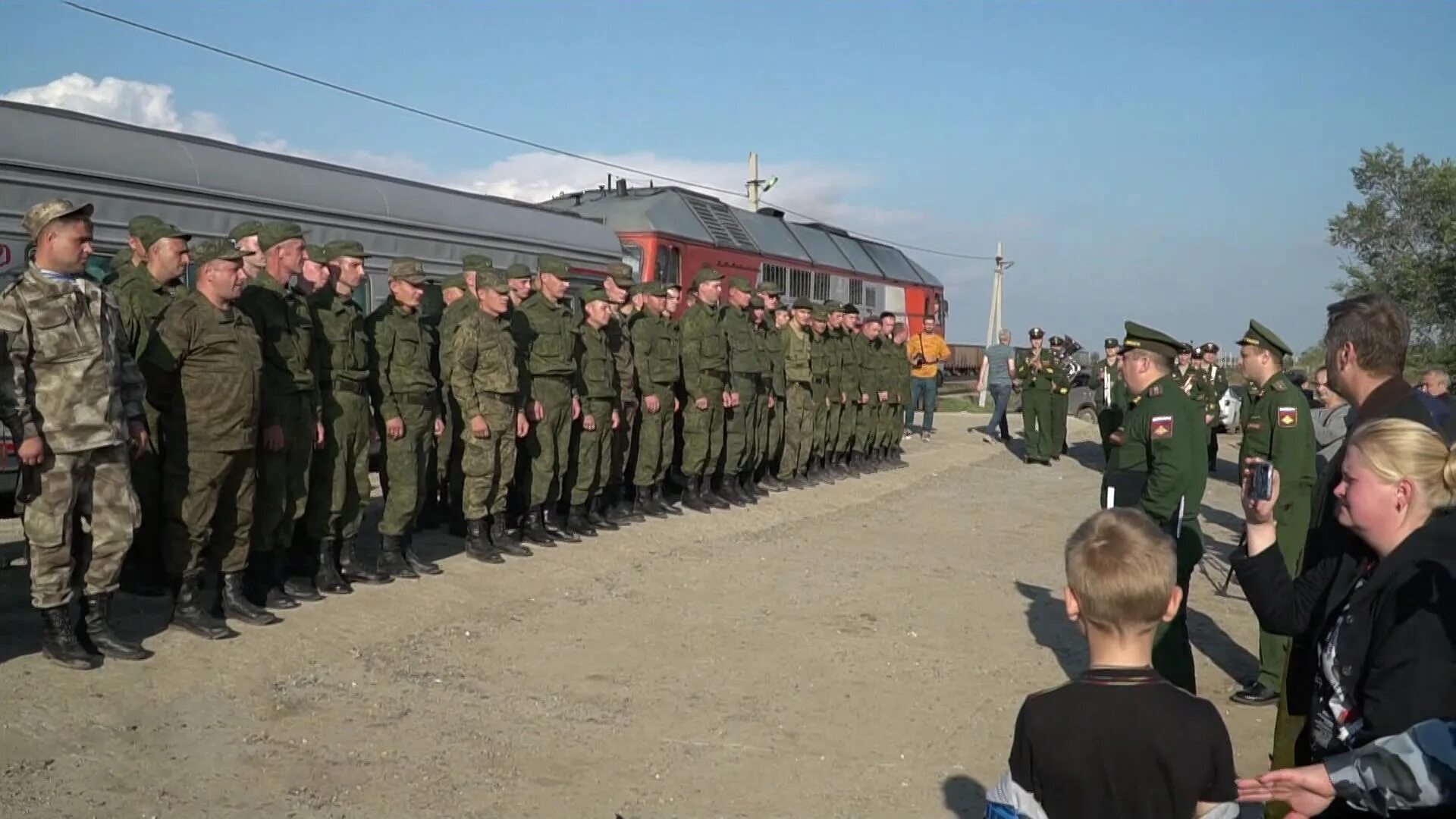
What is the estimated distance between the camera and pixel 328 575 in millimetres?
7516

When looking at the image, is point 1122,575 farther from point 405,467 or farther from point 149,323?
point 405,467

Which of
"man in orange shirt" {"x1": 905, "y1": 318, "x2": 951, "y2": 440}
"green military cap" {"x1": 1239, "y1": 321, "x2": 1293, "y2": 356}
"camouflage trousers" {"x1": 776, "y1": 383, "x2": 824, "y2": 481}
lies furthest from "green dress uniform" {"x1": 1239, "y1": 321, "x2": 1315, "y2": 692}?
"man in orange shirt" {"x1": 905, "y1": 318, "x2": 951, "y2": 440}

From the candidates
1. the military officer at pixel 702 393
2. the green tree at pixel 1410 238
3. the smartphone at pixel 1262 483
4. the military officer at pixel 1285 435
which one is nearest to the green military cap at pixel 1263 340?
the military officer at pixel 1285 435

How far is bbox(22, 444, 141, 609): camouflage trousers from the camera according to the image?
17.9ft

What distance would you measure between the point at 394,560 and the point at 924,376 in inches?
559

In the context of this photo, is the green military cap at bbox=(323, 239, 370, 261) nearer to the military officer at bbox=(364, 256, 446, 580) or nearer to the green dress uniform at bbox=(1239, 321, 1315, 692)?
the military officer at bbox=(364, 256, 446, 580)

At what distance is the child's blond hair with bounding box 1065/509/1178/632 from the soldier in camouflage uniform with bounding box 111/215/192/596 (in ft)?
16.6

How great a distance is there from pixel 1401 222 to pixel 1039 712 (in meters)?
32.6

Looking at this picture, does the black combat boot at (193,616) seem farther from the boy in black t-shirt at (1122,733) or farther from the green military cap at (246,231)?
the boy in black t-shirt at (1122,733)

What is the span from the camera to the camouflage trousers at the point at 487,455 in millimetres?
8641

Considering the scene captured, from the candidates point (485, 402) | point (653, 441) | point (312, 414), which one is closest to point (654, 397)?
point (653, 441)

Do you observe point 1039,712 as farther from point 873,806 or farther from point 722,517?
point 722,517

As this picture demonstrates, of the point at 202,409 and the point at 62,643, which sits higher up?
the point at 202,409

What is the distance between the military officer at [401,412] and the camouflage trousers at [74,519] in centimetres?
224
